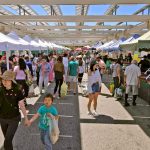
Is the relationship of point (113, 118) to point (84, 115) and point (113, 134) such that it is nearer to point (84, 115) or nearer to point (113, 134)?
point (84, 115)

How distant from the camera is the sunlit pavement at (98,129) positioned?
225 inches

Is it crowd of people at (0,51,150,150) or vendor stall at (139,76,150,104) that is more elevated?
crowd of people at (0,51,150,150)

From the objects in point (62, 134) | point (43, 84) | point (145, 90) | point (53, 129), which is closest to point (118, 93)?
point (145, 90)

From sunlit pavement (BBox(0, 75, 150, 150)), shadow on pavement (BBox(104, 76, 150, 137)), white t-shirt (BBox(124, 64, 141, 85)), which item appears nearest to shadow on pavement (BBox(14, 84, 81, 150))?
sunlit pavement (BBox(0, 75, 150, 150))

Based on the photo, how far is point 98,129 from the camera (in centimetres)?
683

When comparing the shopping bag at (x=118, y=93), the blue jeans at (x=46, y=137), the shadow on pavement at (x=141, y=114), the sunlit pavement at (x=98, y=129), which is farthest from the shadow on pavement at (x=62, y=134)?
the shopping bag at (x=118, y=93)

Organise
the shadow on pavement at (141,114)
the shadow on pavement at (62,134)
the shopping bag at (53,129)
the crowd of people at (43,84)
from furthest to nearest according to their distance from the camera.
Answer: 1. the shadow on pavement at (141,114)
2. the shadow on pavement at (62,134)
3. the shopping bag at (53,129)
4. the crowd of people at (43,84)

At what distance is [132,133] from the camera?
21.5ft

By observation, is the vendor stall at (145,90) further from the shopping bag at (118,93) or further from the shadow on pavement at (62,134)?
the shadow on pavement at (62,134)

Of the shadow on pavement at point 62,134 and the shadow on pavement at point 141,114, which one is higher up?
the shadow on pavement at point 62,134

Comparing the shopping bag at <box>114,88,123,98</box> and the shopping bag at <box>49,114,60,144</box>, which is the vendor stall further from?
the shopping bag at <box>49,114,60,144</box>

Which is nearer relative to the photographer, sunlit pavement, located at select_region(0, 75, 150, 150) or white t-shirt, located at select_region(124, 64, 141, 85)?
sunlit pavement, located at select_region(0, 75, 150, 150)

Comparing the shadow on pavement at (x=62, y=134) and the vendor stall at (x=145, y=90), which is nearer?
the shadow on pavement at (x=62, y=134)

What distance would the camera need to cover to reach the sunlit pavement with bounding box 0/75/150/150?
5711 mm
